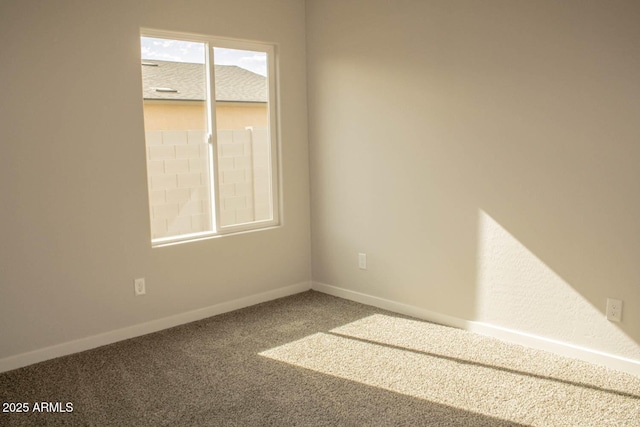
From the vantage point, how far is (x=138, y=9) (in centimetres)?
358

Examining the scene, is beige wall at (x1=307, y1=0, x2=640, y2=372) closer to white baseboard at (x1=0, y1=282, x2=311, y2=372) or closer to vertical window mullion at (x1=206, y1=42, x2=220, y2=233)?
white baseboard at (x1=0, y1=282, x2=311, y2=372)

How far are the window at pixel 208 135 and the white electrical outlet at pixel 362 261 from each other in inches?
28.9

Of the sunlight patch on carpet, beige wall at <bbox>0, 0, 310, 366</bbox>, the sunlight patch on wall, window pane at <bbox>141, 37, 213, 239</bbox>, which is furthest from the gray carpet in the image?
window pane at <bbox>141, 37, 213, 239</bbox>

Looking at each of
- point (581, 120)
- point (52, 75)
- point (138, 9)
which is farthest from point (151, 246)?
point (581, 120)

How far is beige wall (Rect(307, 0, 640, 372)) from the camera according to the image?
306 cm

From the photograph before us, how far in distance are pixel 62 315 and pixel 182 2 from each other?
2.13 metres

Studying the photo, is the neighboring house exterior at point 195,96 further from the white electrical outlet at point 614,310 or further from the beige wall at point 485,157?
the white electrical outlet at point 614,310

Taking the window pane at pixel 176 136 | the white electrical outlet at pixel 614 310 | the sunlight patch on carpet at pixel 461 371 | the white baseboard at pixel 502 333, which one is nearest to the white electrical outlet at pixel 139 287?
the window pane at pixel 176 136

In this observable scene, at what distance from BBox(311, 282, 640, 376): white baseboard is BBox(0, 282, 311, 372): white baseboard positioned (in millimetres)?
439

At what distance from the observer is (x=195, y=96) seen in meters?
4.01

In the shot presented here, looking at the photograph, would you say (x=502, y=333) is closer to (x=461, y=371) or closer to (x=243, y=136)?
(x=461, y=371)

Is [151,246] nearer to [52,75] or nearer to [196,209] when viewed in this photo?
[196,209]

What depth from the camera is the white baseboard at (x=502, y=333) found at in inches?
123

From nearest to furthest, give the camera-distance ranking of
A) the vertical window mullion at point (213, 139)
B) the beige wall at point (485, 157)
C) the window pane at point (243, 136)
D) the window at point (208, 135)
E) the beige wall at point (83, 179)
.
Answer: the beige wall at point (485, 157), the beige wall at point (83, 179), the window at point (208, 135), the vertical window mullion at point (213, 139), the window pane at point (243, 136)
